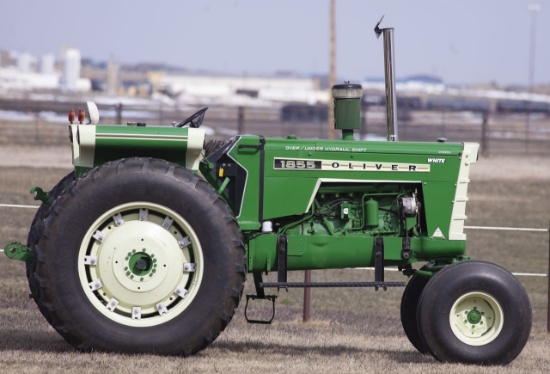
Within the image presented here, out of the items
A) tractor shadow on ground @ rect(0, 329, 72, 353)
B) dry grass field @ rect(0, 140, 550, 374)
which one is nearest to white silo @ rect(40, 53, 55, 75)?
dry grass field @ rect(0, 140, 550, 374)

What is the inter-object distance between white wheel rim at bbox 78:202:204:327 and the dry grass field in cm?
33

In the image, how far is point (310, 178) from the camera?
26.0ft

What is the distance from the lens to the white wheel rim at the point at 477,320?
7836 mm

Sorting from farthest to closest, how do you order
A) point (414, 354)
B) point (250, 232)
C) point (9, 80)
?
1. point (9, 80)
2. point (414, 354)
3. point (250, 232)

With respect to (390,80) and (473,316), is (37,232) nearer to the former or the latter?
(390,80)

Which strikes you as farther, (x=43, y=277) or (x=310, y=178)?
(x=310, y=178)

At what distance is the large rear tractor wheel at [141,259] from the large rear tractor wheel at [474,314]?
1371 millimetres

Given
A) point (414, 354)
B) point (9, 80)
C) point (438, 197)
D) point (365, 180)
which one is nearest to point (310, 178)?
point (365, 180)

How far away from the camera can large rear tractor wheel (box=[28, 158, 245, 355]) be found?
7.33 m

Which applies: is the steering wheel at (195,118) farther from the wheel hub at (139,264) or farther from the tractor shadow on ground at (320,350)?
the tractor shadow on ground at (320,350)

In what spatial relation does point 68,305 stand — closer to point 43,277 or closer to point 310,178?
point 43,277

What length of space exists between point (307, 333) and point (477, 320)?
245 centimetres

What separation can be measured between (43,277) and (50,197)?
1207 mm

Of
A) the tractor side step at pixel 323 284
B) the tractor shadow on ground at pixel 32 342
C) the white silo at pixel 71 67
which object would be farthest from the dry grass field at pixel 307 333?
the white silo at pixel 71 67
